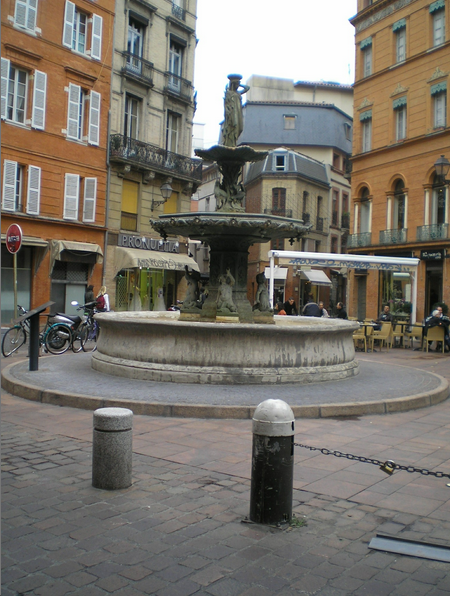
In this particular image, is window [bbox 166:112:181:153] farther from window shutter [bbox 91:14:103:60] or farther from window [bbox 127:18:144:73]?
window shutter [bbox 91:14:103:60]

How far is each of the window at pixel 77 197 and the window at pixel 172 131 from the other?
6650mm

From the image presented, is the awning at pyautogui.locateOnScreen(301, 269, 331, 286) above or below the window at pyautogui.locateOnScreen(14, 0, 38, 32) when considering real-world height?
below

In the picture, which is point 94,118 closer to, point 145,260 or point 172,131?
point 172,131

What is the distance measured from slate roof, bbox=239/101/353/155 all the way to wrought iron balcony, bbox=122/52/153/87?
20.6 meters

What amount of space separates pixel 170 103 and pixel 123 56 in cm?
383

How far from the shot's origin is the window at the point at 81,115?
24938 mm

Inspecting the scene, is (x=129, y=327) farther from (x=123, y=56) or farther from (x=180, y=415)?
(x=123, y=56)

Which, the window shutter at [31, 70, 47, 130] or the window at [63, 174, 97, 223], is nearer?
the window shutter at [31, 70, 47, 130]

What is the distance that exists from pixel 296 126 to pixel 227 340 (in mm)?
42936

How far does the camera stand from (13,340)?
549 inches

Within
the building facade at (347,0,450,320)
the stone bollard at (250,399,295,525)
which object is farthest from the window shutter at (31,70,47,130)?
the stone bollard at (250,399,295,525)

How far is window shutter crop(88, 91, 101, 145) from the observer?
25.9m

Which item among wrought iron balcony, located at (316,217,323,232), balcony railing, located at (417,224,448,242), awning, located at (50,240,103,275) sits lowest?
awning, located at (50,240,103,275)

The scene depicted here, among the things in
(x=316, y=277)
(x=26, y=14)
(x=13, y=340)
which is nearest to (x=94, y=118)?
(x=26, y=14)
